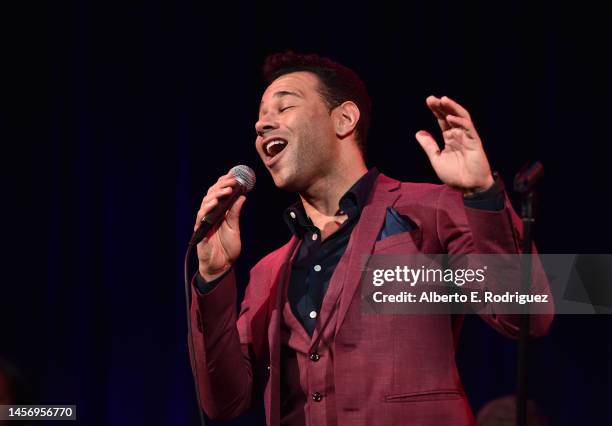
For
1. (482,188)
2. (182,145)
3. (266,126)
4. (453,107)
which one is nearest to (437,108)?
(453,107)

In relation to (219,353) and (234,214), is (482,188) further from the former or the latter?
(219,353)

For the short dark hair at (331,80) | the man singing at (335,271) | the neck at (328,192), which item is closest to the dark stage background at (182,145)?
the short dark hair at (331,80)

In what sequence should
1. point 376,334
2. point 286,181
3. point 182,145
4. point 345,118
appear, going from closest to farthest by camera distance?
point 376,334 → point 286,181 → point 345,118 → point 182,145

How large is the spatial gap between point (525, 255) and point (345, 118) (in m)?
1.05

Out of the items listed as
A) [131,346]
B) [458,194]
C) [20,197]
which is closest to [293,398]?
[458,194]

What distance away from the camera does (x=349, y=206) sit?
2.39 meters

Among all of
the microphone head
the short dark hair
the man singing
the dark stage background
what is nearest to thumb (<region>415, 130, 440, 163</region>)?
the man singing

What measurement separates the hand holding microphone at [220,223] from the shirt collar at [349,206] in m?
0.22

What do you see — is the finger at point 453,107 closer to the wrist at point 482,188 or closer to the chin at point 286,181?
the wrist at point 482,188

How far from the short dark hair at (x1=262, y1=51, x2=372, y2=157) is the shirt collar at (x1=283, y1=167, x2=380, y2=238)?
23 cm

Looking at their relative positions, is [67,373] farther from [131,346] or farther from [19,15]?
[19,15]

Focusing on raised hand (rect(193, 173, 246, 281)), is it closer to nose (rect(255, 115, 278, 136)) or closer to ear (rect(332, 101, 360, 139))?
nose (rect(255, 115, 278, 136))

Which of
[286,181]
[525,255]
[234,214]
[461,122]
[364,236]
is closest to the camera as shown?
[525,255]

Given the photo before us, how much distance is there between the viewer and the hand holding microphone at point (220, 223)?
212 centimetres
